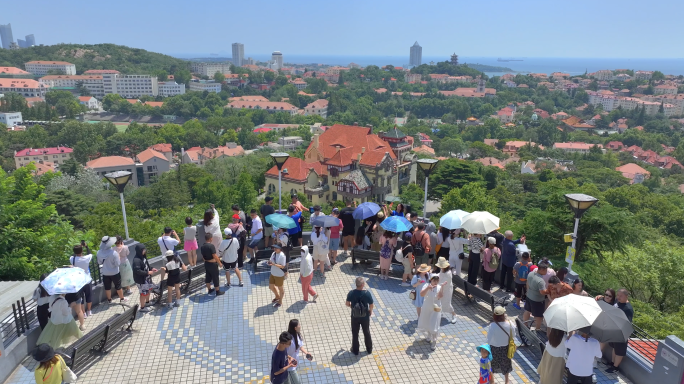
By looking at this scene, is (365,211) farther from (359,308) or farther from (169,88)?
(169,88)

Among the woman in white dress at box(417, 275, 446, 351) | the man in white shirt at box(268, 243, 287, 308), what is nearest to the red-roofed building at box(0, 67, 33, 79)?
the man in white shirt at box(268, 243, 287, 308)

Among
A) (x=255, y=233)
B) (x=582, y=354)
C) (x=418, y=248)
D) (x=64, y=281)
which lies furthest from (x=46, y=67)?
(x=582, y=354)

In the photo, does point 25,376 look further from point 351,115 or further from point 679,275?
point 351,115

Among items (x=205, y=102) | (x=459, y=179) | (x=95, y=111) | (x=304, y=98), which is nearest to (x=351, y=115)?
(x=304, y=98)

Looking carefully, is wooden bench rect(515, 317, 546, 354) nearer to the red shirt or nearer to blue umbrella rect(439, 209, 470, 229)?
blue umbrella rect(439, 209, 470, 229)

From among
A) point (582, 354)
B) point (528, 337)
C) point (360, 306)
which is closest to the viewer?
point (582, 354)

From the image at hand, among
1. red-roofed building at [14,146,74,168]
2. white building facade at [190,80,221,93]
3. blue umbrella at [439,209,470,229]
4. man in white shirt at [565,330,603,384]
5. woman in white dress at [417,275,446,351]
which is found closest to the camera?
man in white shirt at [565,330,603,384]

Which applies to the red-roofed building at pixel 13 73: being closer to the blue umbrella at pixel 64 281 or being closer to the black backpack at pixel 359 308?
the blue umbrella at pixel 64 281
